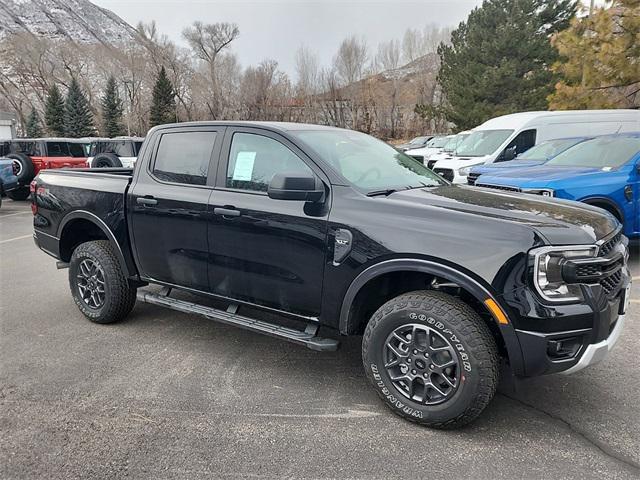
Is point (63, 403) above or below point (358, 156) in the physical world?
below

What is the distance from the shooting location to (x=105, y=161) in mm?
14852

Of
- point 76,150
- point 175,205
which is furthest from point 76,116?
point 175,205

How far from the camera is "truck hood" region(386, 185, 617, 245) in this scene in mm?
2648

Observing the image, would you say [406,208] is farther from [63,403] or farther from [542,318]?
[63,403]

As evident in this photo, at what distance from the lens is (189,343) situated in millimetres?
4180

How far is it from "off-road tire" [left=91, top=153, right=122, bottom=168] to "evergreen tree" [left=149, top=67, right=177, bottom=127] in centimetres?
2959

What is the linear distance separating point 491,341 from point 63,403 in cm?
274

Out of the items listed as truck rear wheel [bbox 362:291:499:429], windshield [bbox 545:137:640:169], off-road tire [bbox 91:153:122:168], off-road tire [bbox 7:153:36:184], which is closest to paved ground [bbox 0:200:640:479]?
truck rear wheel [bbox 362:291:499:429]

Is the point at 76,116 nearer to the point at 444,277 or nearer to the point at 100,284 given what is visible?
the point at 100,284

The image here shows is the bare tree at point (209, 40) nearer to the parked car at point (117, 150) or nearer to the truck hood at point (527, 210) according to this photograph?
the parked car at point (117, 150)

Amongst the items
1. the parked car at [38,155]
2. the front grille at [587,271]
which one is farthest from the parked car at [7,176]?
the front grille at [587,271]

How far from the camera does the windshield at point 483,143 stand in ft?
37.7

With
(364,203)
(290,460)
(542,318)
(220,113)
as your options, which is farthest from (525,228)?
(220,113)

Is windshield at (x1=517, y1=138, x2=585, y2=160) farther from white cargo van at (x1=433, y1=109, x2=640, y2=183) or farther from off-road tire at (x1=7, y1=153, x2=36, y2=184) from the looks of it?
off-road tire at (x1=7, y1=153, x2=36, y2=184)
